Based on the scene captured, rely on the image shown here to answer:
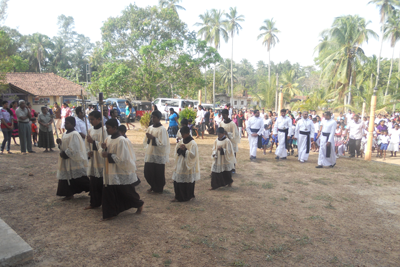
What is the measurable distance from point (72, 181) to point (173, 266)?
297 cm

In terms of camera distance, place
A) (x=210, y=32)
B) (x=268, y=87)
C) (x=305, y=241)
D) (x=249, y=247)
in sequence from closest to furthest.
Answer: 1. (x=249, y=247)
2. (x=305, y=241)
3. (x=268, y=87)
4. (x=210, y=32)

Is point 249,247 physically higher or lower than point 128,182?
lower

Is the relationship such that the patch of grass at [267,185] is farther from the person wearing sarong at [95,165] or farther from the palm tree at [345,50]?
the palm tree at [345,50]

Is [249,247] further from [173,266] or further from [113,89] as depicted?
[113,89]

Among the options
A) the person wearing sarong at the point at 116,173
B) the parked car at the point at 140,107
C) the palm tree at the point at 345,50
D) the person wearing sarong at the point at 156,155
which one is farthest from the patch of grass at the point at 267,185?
the palm tree at the point at 345,50

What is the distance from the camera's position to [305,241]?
14.3 feet

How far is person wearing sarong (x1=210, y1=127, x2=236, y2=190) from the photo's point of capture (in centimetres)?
677

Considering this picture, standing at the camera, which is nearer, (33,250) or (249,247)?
(33,250)

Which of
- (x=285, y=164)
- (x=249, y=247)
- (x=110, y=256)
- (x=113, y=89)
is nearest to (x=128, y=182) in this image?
(x=110, y=256)

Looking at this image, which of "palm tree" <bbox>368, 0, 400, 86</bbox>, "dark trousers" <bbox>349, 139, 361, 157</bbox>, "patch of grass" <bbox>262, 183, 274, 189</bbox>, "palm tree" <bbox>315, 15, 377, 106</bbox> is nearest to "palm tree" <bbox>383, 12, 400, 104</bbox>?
"palm tree" <bbox>368, 0, 400, 86</bbox>

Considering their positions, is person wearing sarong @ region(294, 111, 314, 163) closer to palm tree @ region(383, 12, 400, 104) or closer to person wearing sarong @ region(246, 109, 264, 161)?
person wearing sarong @ region(246, 109, 264, 161)

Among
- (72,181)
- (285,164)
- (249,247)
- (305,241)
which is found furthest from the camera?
(285,164)

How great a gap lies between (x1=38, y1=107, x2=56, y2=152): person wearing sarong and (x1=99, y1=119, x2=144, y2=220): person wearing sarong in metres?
6.37

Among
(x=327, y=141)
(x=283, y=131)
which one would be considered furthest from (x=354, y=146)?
(x=283, y=131)
